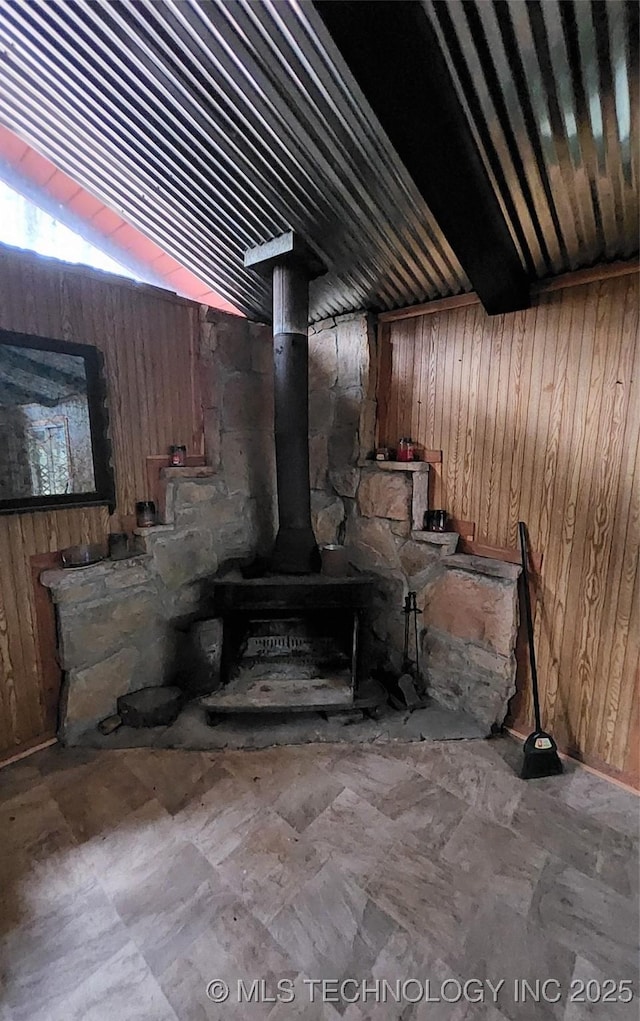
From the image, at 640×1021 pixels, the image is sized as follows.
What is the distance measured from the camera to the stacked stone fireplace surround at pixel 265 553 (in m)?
2.04

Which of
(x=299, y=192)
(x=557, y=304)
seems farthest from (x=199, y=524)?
(x=557, y=304)

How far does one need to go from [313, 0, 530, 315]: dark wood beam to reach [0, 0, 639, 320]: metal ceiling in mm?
55

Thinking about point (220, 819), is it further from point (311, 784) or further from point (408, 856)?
point (408, 856)

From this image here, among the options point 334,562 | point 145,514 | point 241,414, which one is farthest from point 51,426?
point 334,562

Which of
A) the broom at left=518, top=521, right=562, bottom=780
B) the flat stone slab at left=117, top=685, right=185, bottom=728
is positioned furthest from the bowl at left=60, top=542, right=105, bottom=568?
the broom at left=518, top=521, right=562, bottom=780

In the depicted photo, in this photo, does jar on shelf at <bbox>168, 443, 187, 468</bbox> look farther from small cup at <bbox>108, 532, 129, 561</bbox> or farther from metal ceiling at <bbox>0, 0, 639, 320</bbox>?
metal ceiling at <bbox>0, 0, 639, 320</bbox>

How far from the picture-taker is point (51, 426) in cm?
187

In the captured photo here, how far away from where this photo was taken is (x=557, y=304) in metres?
1.82

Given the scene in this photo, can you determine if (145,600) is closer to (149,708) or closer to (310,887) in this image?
(149,708)

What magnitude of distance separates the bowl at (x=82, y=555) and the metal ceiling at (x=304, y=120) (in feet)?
4.91

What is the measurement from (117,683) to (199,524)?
90 cm

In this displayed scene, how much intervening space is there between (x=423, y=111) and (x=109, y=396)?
1.67 meters

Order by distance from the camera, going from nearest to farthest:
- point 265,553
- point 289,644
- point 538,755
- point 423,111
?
point 423,111 → point 538,755 → point 289,644 → point 265,553

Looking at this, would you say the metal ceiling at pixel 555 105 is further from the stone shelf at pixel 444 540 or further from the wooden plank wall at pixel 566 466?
the stone shelf at pixel 444 540
